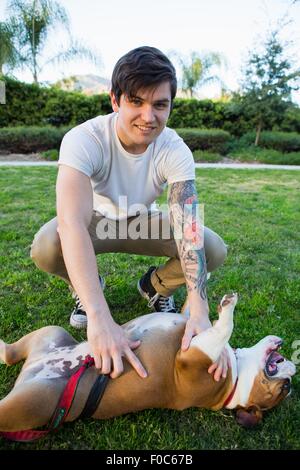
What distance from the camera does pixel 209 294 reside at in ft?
10.6

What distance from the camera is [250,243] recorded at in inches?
175

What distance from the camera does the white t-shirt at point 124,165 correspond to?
7.70 feet

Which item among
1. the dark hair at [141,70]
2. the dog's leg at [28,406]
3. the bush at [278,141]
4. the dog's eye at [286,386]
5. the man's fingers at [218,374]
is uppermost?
the bush at [278,141]

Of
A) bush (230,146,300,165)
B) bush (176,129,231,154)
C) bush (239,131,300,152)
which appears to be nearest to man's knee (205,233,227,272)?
bush (176,129,231,154)

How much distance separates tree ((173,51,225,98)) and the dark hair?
1994cm

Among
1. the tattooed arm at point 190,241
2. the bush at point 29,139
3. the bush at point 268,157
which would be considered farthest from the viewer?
the bush at point 268,157

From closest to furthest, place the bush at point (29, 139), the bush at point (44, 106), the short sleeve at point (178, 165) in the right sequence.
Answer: the short sleeve at point (178, 165) < the bush at point (29, 139) < the bush at point (44, 106)

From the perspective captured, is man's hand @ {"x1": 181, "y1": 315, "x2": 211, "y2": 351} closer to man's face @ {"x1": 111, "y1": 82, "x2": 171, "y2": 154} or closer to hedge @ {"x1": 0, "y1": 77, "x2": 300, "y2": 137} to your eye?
man's face @ {"x1": 111, "y1": 82, "x2": 171, "y2": 154}

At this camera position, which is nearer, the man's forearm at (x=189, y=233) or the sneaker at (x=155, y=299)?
the man's forearm at (x=189, y=233)

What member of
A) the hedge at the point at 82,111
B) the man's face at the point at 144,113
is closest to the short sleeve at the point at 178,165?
the man's face at the point at 144,113

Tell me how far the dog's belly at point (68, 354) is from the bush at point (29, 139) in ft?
33.9

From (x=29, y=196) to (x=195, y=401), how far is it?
488 cm

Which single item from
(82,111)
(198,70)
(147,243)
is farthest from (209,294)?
(198,70)

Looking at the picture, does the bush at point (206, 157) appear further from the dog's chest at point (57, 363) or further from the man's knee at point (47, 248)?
the dog's chest at point (57, 363)
